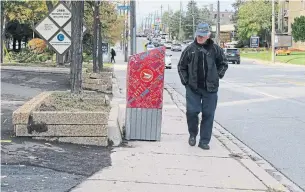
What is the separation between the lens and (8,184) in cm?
539

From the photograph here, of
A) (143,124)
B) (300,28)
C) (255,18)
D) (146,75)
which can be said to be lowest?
(143,124)

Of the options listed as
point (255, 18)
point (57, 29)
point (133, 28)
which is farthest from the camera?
point (255, 18)

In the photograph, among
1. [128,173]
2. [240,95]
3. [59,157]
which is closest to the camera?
[128,173]

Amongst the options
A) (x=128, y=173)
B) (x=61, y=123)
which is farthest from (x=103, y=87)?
(x=128, y=173)

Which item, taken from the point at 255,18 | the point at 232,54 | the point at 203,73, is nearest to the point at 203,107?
the point at 203,73

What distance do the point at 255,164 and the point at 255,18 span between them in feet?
263

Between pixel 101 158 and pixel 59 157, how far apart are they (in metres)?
0.56

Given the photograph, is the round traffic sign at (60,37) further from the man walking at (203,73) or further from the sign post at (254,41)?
the sign post at (254,41)

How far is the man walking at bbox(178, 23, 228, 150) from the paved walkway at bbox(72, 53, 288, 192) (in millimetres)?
593

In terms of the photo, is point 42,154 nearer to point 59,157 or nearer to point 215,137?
point 59,157

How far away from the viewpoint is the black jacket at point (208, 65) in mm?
7914

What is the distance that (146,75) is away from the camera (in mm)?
8477

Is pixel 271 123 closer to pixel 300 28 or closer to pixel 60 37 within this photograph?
pixel 60 37

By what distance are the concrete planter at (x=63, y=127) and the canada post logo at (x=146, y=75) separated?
1007 mm
